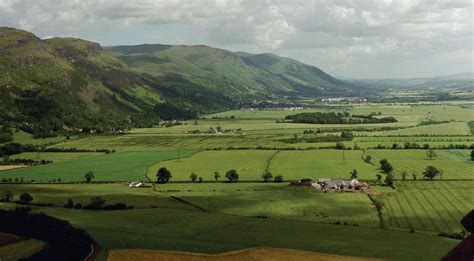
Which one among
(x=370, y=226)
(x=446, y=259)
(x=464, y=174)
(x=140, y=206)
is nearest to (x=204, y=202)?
(x=140, y=206)

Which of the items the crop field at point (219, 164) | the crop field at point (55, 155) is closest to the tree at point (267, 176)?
the crop field at point (219, 164)

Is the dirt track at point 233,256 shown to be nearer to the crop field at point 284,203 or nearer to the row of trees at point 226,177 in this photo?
the crop field at point 284,203

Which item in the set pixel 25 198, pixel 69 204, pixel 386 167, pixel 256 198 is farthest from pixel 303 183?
pixel 25 198

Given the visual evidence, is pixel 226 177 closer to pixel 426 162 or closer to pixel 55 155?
pixel 426 162

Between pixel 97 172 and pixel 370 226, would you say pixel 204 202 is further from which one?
pixel 97 172

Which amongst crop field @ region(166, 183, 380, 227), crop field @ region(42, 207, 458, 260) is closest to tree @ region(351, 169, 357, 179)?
crop field @ region(166, 183, 380, 227)

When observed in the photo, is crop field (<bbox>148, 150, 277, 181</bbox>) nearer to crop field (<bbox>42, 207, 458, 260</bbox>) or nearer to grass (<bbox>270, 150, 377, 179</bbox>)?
→ grass (<bbox>270, 150, 377, 179</bbox>)
